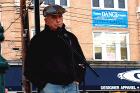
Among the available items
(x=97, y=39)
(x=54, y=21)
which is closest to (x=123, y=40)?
(x=97, y=39)

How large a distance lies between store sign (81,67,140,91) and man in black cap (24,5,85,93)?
2656 cm

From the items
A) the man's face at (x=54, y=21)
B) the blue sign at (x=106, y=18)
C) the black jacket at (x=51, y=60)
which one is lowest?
the blue sign at (x=106, y=18)

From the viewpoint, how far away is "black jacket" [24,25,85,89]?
5051 millimetres

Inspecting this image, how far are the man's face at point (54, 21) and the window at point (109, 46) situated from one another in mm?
26568

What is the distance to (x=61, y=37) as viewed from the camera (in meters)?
5.15

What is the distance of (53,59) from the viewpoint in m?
5.08

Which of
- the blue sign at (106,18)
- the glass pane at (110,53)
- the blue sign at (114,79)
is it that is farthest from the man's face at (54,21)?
the glass pane at (110,53)

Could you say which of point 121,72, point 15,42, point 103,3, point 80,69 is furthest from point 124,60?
point 80,69

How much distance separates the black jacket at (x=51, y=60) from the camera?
505 cm

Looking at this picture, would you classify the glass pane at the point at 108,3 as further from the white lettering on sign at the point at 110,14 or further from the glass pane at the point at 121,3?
the glass pane at the point at 121,3

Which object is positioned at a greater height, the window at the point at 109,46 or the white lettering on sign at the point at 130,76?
the window at the point at 109,46

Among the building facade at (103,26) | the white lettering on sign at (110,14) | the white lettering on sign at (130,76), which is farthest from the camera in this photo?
the white lettering on sign at (130,76)

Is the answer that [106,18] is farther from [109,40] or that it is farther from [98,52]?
[98,52]

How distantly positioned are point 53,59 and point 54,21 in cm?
36
